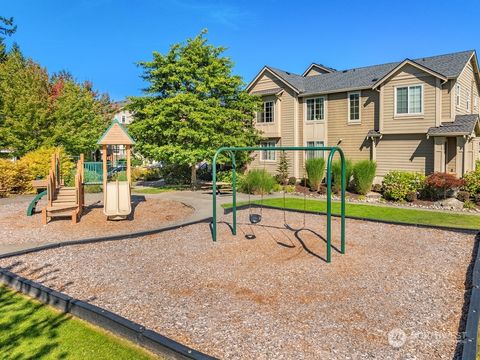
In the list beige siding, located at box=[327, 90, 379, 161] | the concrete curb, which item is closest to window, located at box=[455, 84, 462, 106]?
beige siding, located at box=[327, 90, 379, 161]

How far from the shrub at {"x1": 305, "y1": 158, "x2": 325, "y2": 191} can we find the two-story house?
3080 mm

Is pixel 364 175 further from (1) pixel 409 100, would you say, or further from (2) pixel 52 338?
(2) pixel 52 338

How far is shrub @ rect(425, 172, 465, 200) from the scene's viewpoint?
1628 cm

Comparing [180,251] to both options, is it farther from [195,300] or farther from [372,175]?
[372,175]

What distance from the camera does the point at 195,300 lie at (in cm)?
592

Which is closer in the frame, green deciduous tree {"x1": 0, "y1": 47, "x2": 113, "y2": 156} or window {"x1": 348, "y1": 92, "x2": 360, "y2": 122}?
window {"x1": 348, "y1": 92, "x2": 360, "y2": 122}

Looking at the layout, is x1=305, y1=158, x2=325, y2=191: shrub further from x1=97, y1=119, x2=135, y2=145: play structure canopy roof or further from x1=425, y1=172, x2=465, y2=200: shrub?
x1=97, y1=119, x2=135, y2=145: play structure canopy roof

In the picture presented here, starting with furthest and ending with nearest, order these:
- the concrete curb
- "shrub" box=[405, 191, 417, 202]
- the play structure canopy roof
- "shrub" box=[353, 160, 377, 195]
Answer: "shrub" box=[353, 160, 377, 195] → "shrub" box=[405, 191, 417, 202] → the play structure canopy roof → the concrete curb

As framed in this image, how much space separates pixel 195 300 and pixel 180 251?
301 cm

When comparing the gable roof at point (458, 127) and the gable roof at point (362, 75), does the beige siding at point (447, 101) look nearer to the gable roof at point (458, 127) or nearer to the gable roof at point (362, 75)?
the gable roof at point (458, 127)

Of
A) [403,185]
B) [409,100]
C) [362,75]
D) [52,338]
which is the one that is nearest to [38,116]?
[362,75]

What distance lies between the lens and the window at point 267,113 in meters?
25.9

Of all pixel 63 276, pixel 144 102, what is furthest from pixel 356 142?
pixel 63 276

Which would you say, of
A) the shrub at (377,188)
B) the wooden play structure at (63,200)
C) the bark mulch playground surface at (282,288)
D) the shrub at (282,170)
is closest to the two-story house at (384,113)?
the shrub at (282,170)
